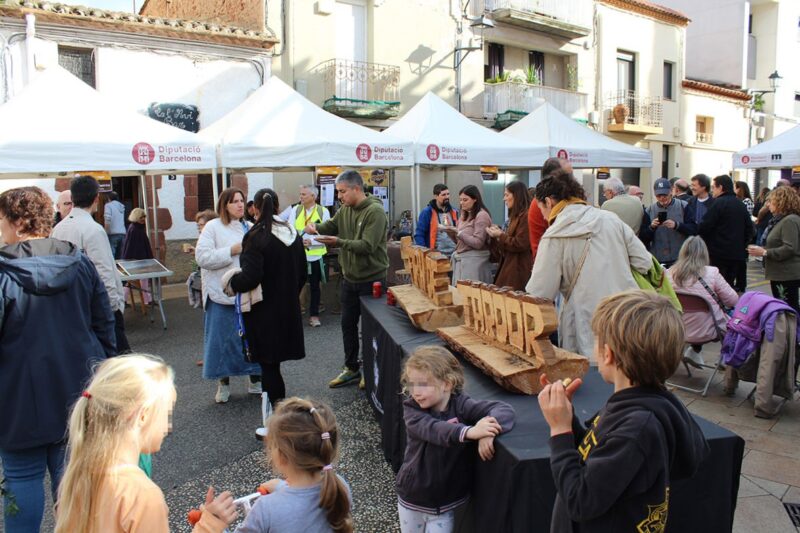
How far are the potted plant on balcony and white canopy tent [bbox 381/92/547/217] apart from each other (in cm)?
1030

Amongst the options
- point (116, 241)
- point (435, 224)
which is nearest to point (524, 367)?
point (435, 224)

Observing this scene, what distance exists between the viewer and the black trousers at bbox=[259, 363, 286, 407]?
423 cm

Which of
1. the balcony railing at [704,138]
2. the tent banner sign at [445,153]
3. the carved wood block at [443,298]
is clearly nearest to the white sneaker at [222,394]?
the carved wood block at [443,298]

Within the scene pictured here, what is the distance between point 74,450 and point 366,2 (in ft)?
47.6

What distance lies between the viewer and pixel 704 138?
862 inches

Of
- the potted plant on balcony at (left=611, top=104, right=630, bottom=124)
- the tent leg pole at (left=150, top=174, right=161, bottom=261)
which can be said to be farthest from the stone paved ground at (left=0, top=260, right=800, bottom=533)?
the potted plant on balcony at (left=611, top=104, right=630, bottom=124)

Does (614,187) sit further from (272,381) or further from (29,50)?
(29,50)

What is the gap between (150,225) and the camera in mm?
11766

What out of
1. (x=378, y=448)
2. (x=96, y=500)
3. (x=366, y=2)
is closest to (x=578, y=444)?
(x=96, y=500)

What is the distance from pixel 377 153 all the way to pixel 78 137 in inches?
138

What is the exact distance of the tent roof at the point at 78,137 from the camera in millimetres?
6055

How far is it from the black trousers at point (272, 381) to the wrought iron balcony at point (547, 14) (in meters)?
14.4

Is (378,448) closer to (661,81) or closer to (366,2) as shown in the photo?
(366,2)

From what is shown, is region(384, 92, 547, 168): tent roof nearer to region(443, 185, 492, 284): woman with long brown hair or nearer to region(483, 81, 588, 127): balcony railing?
region(443, 185, 492, 284): woman with long brown hair
